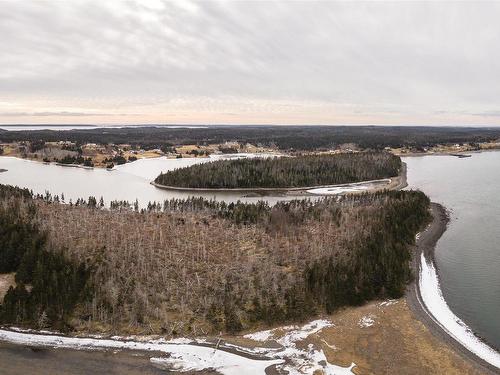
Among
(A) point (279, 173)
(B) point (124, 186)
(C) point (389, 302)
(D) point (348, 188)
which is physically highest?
(A) point (279, 173)

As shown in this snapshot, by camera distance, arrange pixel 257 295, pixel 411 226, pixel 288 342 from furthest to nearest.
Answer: pixel 411 226 < pixel 257 295 < pixel 288 342

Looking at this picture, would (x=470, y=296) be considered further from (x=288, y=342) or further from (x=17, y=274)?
(x=17, y=274)

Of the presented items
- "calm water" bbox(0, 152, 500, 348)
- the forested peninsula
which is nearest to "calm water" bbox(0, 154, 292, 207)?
"calm water" bbox(0, 152, 500, 348)

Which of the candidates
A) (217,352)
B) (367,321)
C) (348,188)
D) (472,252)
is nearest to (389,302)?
(367,321)

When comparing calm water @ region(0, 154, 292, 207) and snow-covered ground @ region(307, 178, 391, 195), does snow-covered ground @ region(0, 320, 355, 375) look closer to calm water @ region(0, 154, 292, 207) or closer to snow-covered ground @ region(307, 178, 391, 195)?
calm water @ region(0, 154, 292, 207)

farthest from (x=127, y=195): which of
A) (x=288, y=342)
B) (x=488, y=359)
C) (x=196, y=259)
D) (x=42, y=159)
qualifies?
(x=42, y=159)

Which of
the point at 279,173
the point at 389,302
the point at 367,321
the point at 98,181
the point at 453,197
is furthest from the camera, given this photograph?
the point at 279,173

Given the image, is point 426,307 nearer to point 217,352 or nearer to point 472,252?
point 217,352
